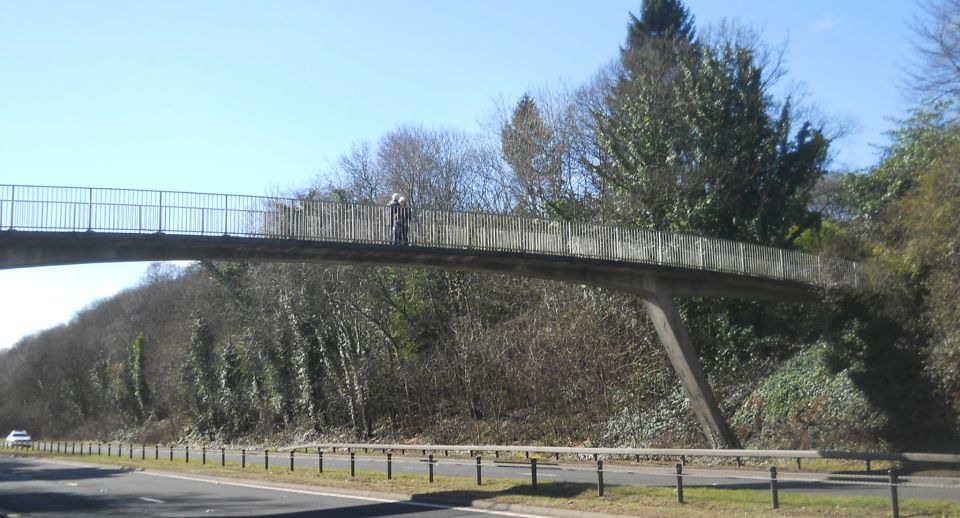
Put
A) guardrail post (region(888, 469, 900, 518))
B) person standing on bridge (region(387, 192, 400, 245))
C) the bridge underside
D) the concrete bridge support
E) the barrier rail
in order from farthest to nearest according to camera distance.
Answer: the concrete bridge support < person standing on bridge (region(387, 192, 400, 245)) < the bridge underside < the barrier rail < guardrail post (region(888, 469, 900, 518))

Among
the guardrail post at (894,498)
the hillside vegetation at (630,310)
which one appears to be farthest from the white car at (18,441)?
the guardrail post at (894,498)

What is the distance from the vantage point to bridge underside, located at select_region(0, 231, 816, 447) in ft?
68.4

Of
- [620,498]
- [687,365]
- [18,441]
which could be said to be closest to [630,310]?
[687,365]

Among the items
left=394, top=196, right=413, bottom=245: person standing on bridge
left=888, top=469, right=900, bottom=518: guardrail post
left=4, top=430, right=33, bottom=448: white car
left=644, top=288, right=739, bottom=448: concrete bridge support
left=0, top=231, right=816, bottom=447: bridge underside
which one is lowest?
left=4, top=430, right=33, bottom=448: white car

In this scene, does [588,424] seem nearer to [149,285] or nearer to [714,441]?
[714,441]

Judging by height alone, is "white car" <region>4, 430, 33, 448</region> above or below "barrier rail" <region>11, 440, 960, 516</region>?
below

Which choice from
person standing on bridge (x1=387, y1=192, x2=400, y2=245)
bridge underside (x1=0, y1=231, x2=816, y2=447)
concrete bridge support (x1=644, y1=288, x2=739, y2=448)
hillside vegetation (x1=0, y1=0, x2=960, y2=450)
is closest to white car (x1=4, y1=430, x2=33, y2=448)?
hillside vegetation (x1=0, y1=0, x2=960, y2=450)

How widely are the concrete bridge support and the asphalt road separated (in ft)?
38.4

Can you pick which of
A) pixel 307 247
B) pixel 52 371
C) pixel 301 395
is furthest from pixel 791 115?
pixel 52 371

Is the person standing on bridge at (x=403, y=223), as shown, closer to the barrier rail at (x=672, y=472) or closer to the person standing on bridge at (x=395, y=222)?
the person standing on bridge at (x=395, y=222)

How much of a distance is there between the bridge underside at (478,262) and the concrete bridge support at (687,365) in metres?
0.03

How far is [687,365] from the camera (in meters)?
28.7

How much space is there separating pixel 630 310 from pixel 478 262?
12.3 m

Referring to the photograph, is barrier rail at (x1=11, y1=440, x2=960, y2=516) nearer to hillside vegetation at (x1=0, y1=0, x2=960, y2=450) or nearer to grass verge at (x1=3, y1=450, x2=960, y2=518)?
grass verge at (x1=3, y1=450, x2=960, y2=518)
